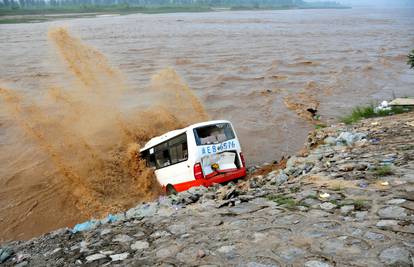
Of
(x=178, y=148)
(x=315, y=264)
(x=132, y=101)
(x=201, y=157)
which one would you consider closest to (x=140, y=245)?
(x=315, y=264)

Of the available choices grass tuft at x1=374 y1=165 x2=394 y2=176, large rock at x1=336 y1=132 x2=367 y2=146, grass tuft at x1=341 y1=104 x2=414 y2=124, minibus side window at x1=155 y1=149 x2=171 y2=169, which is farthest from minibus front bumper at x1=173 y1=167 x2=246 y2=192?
grass tuft at x1=341 y1=104 x2=414 y2=124

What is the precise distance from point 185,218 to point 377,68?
29.1 metres

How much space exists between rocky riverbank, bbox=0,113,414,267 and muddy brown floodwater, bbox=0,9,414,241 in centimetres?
525

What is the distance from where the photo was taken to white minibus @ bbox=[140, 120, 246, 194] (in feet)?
34.4

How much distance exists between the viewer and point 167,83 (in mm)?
27359

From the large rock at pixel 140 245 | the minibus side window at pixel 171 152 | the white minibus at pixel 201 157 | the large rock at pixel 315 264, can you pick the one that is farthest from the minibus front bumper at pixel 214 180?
the large rock at pixel 315 264

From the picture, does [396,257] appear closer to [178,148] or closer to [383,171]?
[383,171]

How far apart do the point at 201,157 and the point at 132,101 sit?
42.8 feet

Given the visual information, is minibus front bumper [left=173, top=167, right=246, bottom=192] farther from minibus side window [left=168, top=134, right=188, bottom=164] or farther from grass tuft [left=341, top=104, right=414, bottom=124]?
grass tuft [left=341, top=104, right=414, bottom=124]

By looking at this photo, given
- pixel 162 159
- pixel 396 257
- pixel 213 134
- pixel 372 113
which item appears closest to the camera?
pixel 396 257

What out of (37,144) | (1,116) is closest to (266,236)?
(37,144)

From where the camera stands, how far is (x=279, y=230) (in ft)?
17.1

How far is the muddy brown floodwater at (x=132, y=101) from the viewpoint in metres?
13.1

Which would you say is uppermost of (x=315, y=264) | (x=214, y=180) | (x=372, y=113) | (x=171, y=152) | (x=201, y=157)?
(x=315, y=264)
